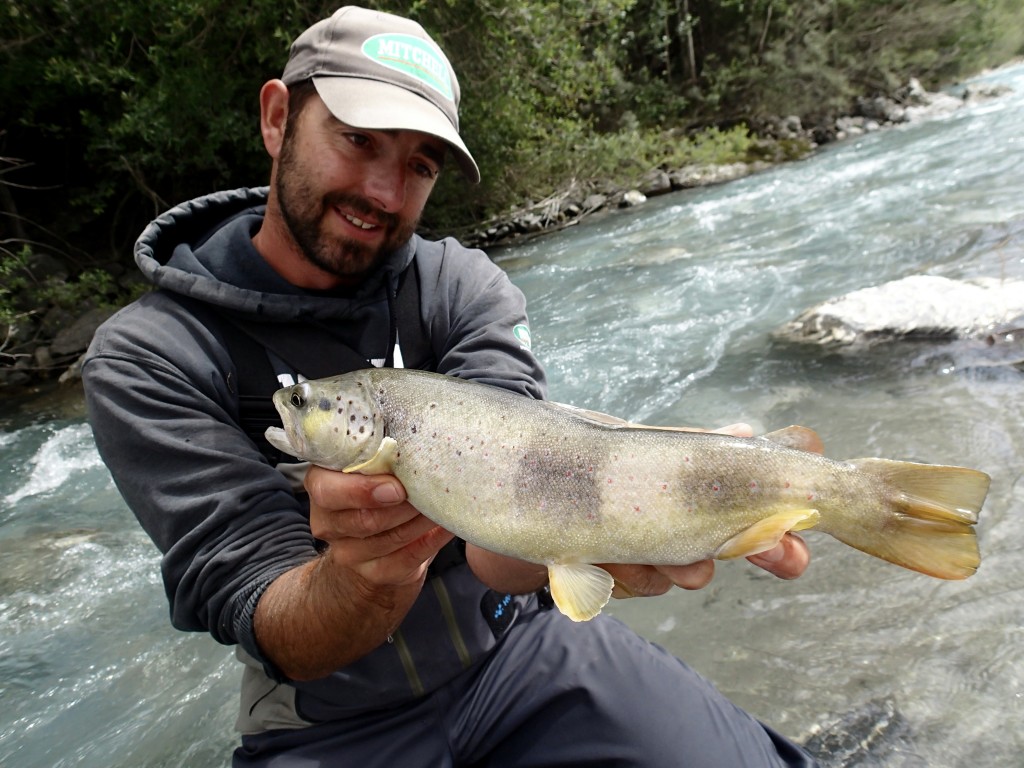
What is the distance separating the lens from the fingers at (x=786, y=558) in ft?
6.38

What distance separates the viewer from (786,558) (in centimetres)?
195

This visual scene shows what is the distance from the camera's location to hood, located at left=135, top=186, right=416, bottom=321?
2230 millimetres

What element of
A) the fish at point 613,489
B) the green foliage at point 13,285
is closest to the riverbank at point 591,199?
the green foliage at point 13,285

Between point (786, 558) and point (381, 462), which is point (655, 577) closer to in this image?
point (786, 558)

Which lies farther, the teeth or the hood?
the teeth

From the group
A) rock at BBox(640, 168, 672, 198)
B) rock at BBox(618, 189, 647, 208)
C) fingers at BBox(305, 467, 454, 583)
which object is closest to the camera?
fingers at BBox(305, 467, 454, 583)

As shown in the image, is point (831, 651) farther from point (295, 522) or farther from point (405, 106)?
point (405, 106)

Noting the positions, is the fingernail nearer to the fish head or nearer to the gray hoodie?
the fish head

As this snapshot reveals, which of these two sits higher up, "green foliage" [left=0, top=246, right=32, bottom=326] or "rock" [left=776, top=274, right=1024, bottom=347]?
"green foliage" [left=0, top=246, right=32, bottom=326]

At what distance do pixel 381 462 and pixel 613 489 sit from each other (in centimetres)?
64

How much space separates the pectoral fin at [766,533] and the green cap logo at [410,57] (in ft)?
6.26

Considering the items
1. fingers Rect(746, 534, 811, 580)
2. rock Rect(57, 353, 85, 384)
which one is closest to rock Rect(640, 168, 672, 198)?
rock Rect(57, 353, 85, 384)

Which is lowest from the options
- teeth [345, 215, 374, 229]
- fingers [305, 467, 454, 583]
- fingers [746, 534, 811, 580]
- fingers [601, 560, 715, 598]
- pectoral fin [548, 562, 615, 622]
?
fingers [746, 534, 811, 580]

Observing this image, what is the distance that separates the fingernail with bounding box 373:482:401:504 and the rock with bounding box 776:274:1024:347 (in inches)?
193
